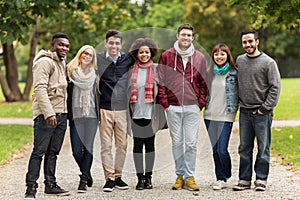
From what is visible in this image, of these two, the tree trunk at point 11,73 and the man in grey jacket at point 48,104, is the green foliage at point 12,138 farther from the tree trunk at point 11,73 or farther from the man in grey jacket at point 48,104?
the tree trunk at point 11,73

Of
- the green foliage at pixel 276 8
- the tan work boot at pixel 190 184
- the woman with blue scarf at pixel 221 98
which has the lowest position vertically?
the tan work boot at pixel 190 184

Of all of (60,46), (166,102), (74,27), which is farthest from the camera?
(74,27)

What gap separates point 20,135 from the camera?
1348 centimetres

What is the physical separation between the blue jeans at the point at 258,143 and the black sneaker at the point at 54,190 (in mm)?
2198

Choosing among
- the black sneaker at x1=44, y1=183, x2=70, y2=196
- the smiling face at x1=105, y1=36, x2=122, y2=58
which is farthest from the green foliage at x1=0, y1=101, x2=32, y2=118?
the smiling face at x1=105, y1=36, x2=122, y2=58

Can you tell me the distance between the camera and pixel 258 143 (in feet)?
25.0

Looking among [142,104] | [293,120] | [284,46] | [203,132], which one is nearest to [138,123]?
[142,104]

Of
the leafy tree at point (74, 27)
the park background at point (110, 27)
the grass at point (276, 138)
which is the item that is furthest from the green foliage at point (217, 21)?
the grass at point (276, 138)

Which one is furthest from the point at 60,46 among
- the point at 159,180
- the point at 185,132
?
the point at 159,180

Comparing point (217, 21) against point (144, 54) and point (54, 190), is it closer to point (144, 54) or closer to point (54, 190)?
point (144, 54)

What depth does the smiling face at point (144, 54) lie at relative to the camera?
294 inches

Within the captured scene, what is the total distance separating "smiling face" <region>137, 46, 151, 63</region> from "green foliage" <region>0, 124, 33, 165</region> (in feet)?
11.7

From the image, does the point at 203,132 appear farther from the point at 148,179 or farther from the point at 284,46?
the point at 284,46

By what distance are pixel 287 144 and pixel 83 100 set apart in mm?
5393
